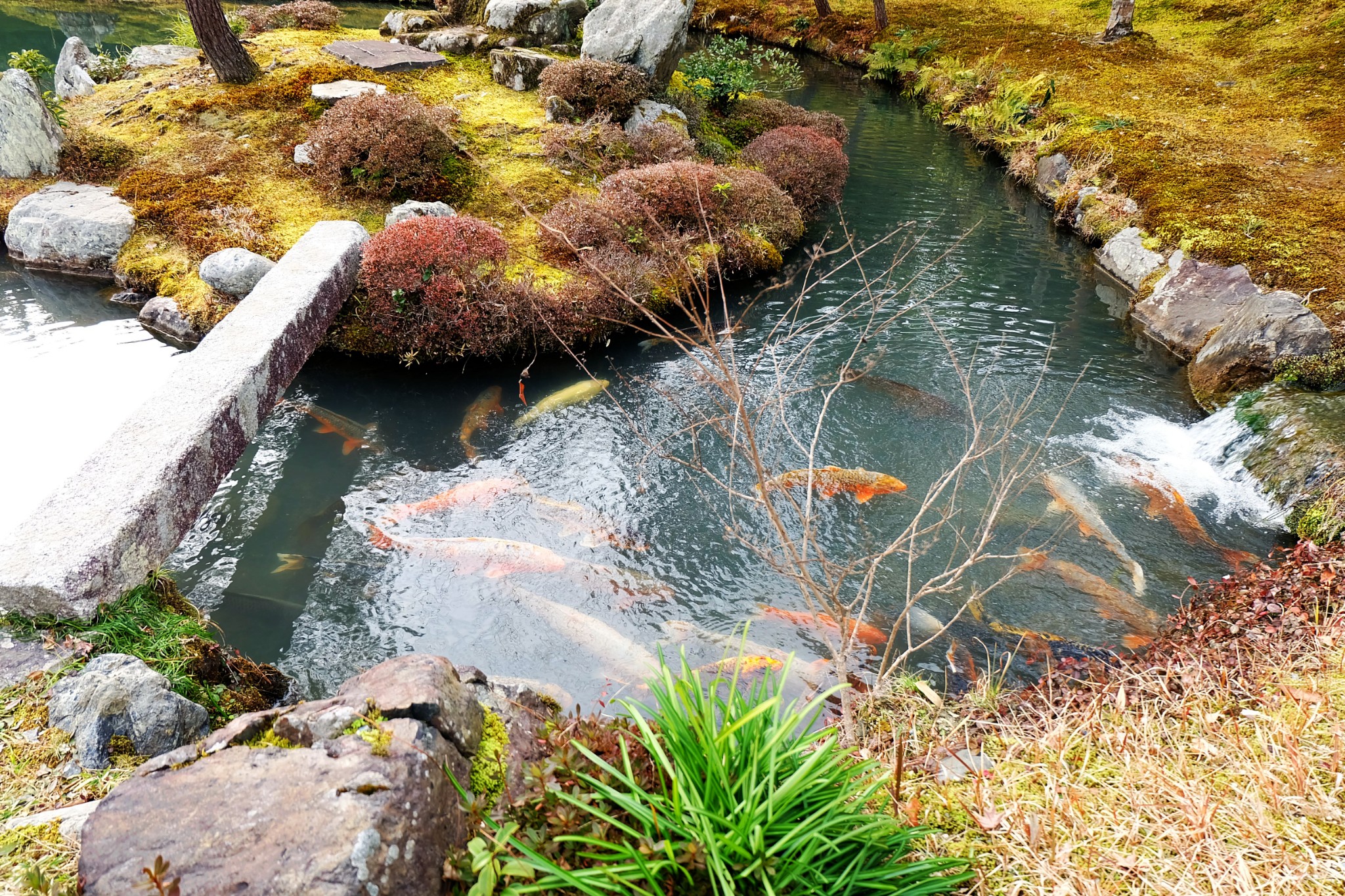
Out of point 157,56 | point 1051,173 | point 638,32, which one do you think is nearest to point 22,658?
point 638,32

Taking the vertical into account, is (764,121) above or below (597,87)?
below

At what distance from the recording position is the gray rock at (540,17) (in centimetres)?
1473

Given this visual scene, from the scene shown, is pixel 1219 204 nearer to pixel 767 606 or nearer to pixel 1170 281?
pixel 1170 281

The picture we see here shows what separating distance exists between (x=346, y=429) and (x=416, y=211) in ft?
11.8

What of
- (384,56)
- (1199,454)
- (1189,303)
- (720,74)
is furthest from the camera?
(720,74)

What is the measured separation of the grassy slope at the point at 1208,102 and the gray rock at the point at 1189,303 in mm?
240

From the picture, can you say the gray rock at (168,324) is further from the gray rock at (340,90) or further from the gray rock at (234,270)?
the gray rock at (340,90)

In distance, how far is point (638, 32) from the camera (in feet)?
43.4

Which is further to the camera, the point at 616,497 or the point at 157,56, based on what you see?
the point at 157,56

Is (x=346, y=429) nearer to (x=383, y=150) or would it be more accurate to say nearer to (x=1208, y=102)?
(x=383, y=150)

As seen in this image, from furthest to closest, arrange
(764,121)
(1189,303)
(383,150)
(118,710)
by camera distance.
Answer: (764,121), (383,150), (1189,303), (118,710)

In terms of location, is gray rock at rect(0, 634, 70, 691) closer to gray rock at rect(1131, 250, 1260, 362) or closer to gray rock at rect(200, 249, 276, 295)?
gray rock at rect(200, 249, 276, 295)

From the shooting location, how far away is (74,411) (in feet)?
23.4

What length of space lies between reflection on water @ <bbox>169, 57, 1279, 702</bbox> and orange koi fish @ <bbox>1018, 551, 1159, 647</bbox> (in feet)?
0.17
